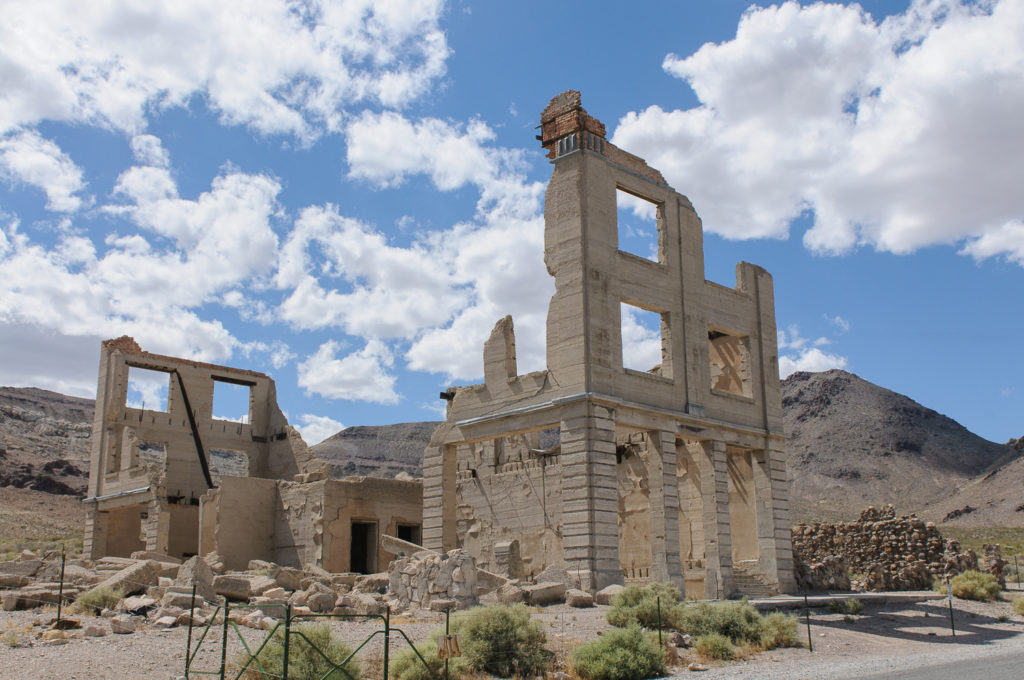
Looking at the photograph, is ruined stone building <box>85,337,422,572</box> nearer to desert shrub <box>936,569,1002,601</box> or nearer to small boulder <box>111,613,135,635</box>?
small boulder <box>111,613,135,635</box>

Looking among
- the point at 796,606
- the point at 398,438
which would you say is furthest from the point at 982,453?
the point at 796,606

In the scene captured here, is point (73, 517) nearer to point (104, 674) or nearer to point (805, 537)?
point (805, 537)

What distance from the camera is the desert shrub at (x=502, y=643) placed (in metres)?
13.0

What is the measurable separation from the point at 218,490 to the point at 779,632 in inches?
675

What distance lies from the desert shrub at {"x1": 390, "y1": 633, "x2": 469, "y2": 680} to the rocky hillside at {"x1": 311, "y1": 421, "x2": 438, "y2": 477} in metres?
75.4

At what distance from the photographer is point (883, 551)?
30.6 meters

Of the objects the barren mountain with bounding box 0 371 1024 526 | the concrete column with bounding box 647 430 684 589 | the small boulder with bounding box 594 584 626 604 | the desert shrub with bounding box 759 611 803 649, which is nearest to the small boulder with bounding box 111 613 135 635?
the small boulder with bounding box 594 584 626 604

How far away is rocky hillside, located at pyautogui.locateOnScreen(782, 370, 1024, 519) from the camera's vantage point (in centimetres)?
7450

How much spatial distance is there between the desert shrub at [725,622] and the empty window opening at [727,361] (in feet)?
35.4

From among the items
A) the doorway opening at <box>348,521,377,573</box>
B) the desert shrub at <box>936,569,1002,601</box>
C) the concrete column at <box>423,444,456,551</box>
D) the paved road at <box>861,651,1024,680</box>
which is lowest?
the paved road at <box>861,651,1024,680</box>

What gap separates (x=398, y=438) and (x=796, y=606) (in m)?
89.4

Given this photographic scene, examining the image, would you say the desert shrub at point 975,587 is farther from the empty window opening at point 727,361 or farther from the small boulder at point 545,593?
the small boulder at point 545,593

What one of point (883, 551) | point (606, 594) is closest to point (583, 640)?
point (606, 594)

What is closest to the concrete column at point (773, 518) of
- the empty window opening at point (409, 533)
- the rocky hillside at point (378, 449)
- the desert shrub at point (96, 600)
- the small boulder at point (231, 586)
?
the empty window opening at point (409, 533)
